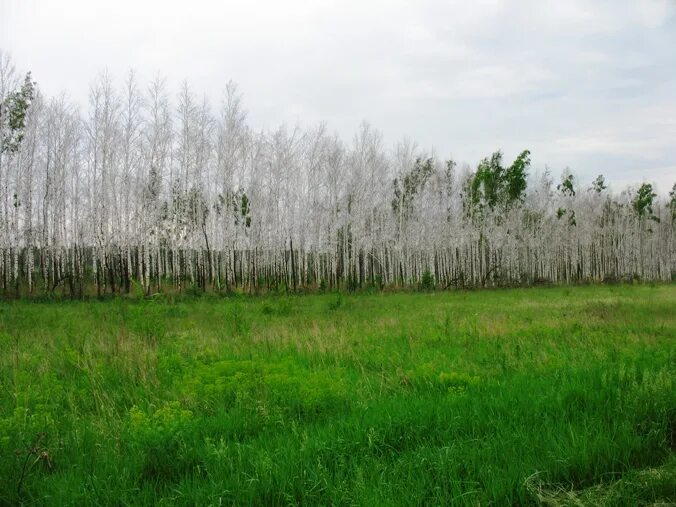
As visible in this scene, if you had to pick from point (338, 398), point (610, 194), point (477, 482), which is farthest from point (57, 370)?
point (610, 194)

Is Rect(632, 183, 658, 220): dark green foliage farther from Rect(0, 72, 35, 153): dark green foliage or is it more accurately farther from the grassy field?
Rect(0, 72, 35, 153): dark green foliage

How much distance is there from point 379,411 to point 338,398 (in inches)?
21.5

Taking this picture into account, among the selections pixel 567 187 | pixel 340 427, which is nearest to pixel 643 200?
pixel 567 187

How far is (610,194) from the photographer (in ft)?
182

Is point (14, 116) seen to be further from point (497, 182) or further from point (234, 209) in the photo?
point (497, 182)

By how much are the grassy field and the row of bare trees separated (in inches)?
673

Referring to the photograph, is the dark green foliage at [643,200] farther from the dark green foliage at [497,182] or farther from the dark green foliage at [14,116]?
the dark green foliage at [14,116]

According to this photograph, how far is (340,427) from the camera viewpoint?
379 centimetres

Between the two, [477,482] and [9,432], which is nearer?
[477,482]

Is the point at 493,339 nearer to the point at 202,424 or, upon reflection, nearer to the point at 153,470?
the point at 202,424

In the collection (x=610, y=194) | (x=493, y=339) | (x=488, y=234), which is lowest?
(x=493, y=339)

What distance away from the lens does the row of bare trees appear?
82.7 feet

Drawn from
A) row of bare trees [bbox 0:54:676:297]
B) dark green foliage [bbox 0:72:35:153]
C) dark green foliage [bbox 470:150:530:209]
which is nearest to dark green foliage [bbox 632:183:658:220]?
row of bare trees [bbox 0:54:676:297]

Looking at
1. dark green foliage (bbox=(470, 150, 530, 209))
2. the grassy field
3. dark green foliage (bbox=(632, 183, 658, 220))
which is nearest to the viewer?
the grassy field
